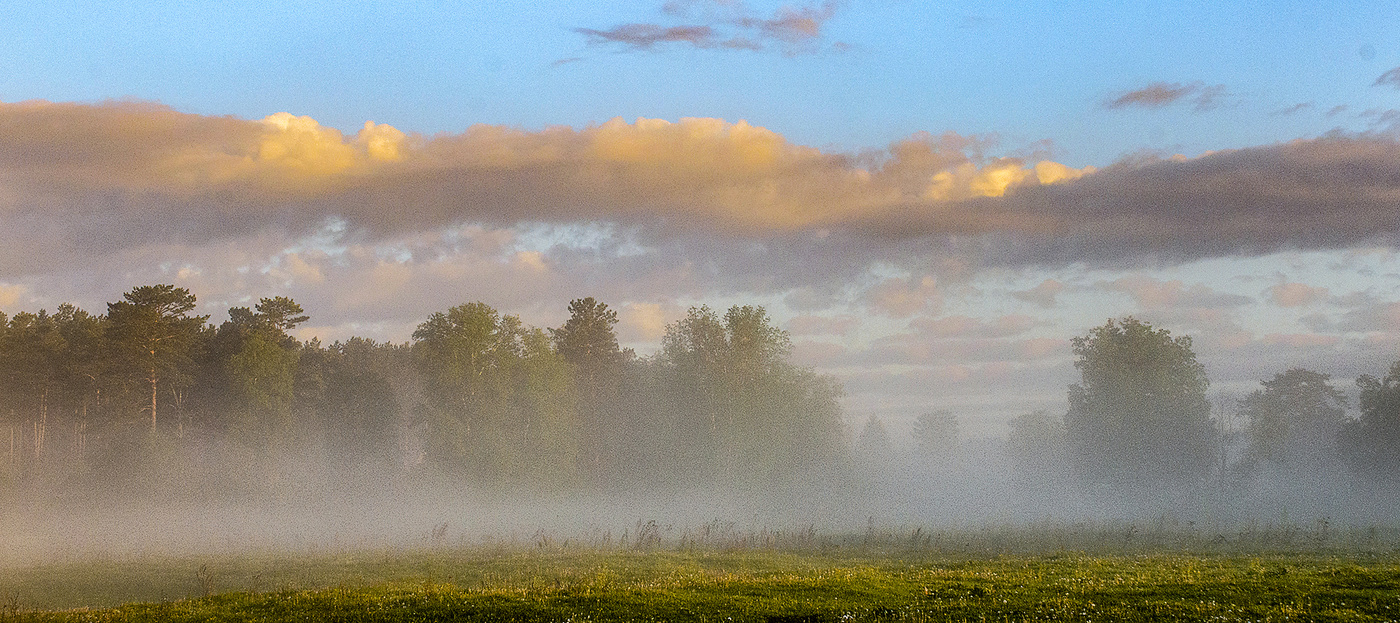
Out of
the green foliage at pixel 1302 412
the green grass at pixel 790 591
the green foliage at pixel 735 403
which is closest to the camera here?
Result: the green grass at pixel 790 591

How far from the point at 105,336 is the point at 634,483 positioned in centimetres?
5574

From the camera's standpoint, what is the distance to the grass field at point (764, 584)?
20.9 metres

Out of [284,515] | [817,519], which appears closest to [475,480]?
Answer: [284,515]

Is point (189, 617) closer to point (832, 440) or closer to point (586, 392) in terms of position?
point (586, 392)

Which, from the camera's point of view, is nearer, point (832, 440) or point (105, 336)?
point (105, 336)

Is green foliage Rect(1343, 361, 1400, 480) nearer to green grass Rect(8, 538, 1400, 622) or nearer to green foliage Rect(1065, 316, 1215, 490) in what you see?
green foliage Rect(1065, 316, 1215, 490)

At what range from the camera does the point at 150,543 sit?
6769cm

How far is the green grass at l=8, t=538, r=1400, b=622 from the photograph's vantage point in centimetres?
2053

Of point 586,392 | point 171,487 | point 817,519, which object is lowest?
point 817,519

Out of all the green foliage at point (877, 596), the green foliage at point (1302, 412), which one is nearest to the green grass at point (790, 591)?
the green foliage at point (877, 596)

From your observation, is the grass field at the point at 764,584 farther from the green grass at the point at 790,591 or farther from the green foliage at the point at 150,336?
the green foliage at the point at 150,336

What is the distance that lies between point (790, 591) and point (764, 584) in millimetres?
1931

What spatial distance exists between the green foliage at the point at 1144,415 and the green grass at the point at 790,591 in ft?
183

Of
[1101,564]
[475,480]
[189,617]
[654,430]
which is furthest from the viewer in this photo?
[654,430]
